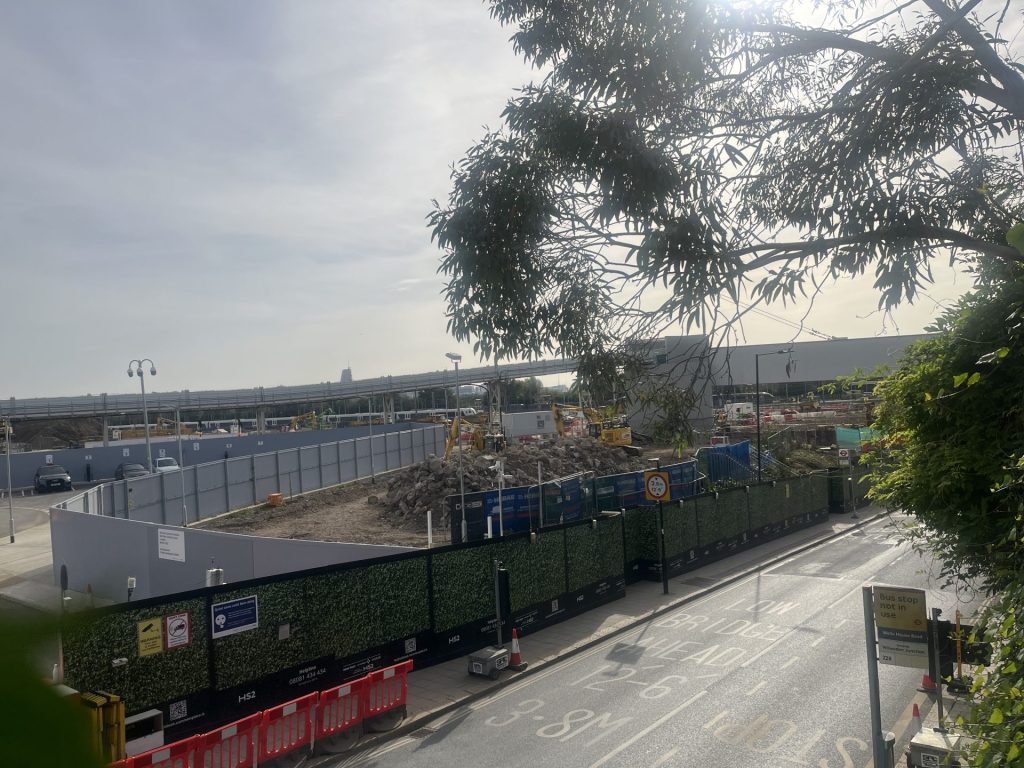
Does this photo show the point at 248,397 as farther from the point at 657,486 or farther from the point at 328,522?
the point at 657,486

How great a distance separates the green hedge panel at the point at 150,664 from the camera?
1183 centimetres

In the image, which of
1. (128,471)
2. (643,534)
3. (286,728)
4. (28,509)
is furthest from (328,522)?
(128,471)

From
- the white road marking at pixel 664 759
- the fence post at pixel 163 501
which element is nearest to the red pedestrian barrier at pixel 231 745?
the white road marking at pixel 664 759

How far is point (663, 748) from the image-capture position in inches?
510

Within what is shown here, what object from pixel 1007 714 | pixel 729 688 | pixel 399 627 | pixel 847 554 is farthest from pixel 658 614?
pixel 1007 714

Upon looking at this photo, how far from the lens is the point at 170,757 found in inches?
442

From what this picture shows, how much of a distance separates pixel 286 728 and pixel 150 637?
8.50ft

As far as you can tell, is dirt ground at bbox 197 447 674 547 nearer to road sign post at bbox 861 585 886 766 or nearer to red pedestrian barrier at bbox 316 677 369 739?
red pedestrian barrier at bbox 316 677 369 739

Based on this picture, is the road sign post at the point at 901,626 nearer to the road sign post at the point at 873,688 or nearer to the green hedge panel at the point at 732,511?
the road sign post at the point at 873,688

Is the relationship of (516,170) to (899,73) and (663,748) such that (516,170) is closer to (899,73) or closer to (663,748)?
(899,73)

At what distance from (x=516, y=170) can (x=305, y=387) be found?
316 feet

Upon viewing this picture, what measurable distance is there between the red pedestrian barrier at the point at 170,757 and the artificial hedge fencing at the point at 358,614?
126 centimetres

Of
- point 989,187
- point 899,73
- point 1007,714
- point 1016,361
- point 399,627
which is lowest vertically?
point 399,627

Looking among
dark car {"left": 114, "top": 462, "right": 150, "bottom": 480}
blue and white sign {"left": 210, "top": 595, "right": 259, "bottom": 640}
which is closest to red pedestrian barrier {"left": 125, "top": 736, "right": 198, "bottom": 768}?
blue and white sign {"left": 210, "top": 595, "right": 259, "bottom": 640}
